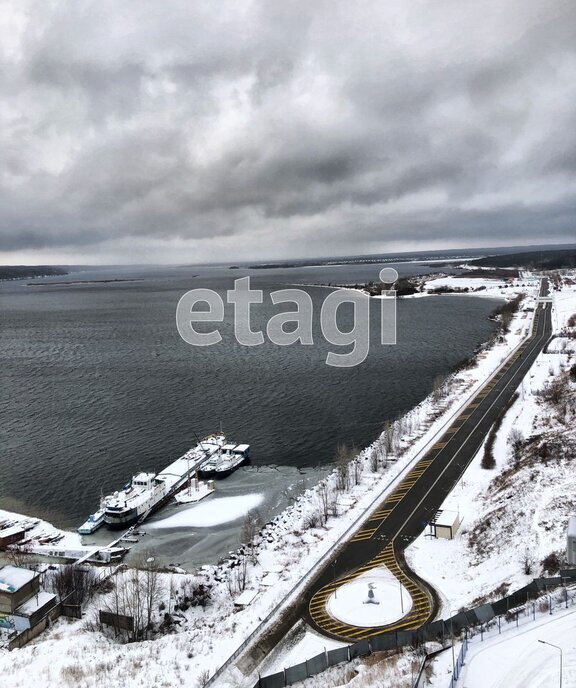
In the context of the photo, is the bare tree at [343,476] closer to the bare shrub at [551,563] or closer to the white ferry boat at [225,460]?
the white ferry boat at [225,460]

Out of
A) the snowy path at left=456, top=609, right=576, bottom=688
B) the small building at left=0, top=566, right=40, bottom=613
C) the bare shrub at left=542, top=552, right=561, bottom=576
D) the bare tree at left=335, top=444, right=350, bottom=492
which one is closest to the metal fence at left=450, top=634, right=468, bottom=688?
the snowy path at left=456, top=609, right=576, bottom=688

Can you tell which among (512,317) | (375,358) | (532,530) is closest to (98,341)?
(375,358)

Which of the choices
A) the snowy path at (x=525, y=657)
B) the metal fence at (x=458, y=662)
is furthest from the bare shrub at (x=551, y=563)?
the metal fence at (x=458, y=662)

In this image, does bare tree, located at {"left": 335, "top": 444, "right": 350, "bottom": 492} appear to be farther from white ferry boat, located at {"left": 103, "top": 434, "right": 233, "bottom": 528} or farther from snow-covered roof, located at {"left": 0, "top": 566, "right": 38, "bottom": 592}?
snow-covered roof, located at {"left": 0, "top": 566, "right": 38, "bottom": 592}

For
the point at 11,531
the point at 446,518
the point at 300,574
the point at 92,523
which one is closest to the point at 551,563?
the point at 446,518

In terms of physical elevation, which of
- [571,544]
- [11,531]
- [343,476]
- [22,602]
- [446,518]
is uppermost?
[571,544]

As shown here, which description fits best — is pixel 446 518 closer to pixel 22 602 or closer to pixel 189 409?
pixel 22 602

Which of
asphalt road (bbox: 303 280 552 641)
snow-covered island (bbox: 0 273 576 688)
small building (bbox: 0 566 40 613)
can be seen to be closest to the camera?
snow-covered island (bbox: 0 273 576 688)
